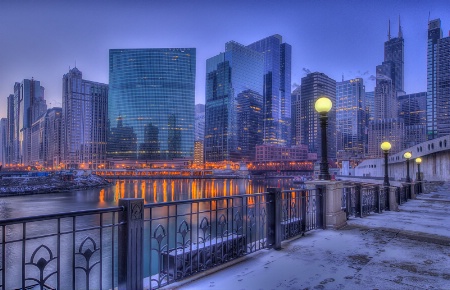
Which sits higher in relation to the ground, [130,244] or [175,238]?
[130,244]

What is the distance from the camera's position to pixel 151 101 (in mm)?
173625

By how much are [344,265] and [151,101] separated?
6952 inches

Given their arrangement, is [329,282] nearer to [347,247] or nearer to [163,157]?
[347,247]

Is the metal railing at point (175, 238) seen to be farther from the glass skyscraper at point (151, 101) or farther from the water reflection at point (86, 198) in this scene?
the glass skyscraper at point (151, 101)

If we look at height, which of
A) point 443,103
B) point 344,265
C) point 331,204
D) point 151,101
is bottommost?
point 344,265

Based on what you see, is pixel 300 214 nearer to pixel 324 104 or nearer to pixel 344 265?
pixel 344 265

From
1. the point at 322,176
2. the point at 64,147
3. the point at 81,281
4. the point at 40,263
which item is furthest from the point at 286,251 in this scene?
the point at 64,147

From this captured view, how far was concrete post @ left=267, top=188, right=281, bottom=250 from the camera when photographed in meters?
6.75

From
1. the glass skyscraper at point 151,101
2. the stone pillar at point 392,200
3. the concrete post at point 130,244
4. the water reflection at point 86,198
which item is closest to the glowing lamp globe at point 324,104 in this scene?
the concrete post at point 130,244

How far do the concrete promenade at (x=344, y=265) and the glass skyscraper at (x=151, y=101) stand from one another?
173m

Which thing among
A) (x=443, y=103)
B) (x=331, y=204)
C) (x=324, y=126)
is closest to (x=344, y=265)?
(x=331, y=204)

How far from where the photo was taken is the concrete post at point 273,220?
6746 mm

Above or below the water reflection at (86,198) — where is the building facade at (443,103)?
above

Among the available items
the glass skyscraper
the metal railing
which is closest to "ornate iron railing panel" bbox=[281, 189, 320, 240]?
the metal railing
